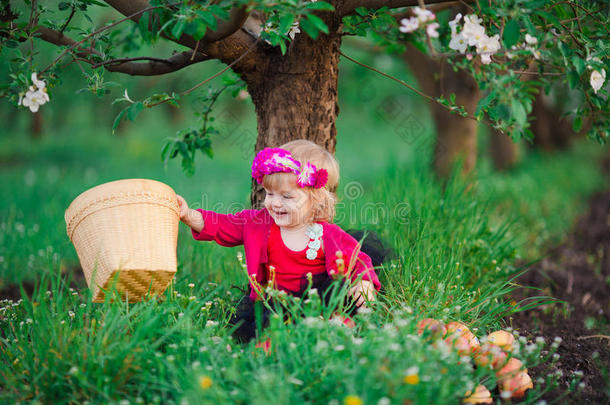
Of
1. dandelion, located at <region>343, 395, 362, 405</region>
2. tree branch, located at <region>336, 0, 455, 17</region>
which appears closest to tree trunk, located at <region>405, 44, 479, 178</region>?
tree branch, located at <region>336, 0, 455, 17</region>

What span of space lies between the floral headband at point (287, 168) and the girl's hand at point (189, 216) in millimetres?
367

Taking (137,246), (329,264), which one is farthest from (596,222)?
(137,246)

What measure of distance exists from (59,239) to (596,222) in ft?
16.8

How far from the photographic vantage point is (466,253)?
3199 millimetres

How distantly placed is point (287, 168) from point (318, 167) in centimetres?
20

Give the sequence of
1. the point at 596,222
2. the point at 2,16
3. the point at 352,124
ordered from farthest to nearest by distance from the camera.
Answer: the point at 352,124 → the point at 596,222 → the point at 2,16

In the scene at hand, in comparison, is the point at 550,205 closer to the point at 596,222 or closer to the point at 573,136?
the point at 596,222

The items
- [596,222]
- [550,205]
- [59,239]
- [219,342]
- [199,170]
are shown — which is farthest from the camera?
[199,170]

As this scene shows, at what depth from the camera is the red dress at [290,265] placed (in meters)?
2.46

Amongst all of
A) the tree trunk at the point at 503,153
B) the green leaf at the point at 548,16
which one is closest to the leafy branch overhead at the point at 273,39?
the green leaf at the point at 548,16

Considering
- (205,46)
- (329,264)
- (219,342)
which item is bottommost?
(219,342)

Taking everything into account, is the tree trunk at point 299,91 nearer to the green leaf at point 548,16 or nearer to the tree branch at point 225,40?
the tree branch at point 225,40

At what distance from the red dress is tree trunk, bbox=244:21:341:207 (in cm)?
47

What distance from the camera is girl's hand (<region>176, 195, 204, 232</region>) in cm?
242
